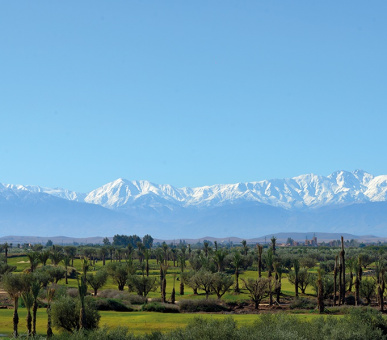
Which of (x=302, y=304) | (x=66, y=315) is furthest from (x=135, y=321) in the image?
(x=302, y=304)

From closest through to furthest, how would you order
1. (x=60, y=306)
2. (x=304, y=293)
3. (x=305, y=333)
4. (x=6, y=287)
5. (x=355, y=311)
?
1. (x=305, y=333)
2. (x=355, y=311)
3. (x=60, y=306)
4. (x=6, y=287)
5. (x=304, y=293)

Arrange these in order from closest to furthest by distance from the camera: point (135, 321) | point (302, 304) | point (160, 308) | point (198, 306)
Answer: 1. point (135, 321)
2. point (160, 308)
3. point (198, 306)
4. point (302, 304)

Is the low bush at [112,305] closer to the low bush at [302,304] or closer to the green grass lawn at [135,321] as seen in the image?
the green grass lawn at [135,321]

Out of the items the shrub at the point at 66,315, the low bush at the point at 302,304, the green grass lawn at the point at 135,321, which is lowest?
the low bush at the point at 302,304

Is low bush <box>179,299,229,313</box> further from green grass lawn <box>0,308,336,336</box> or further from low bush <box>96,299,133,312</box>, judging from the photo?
green grass lawn <box>0,308,336,336</box>

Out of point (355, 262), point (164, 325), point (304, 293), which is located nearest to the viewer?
point (164, 325)

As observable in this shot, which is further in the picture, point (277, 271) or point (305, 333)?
point (277, 271)

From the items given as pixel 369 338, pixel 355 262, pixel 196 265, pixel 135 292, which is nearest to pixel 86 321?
pixel 369 338

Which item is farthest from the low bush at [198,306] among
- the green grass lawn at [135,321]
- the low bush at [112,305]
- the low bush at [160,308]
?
the green grass lawn at [135,321]

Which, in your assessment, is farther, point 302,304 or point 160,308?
point 302,304

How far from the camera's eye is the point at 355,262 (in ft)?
316

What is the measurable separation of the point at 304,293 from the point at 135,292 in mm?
29445

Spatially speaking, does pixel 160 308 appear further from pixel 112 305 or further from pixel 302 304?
pixel 302 304

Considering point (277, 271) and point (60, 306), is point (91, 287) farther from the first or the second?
point (60, 306)
